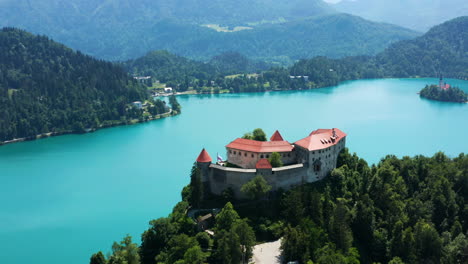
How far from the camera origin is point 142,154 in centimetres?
7325

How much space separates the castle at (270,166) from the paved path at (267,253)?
575cm

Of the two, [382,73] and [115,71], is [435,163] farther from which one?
[382,73]

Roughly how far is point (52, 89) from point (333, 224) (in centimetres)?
8122

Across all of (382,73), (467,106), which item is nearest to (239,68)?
(382,73)

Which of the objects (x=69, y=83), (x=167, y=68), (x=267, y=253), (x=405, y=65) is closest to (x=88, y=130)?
(x=69, y=83)

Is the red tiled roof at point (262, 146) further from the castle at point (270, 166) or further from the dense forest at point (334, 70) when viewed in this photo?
the dense forest at point (334, 70)

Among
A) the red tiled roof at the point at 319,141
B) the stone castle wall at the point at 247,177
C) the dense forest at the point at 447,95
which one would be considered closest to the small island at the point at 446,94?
the dense forest at the point at 447,95

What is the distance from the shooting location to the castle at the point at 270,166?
41125 mm

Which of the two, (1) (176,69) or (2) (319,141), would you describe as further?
(1) (176,69)

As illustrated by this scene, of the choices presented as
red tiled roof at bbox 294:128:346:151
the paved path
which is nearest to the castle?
red tiled roof at bbox 294:128:346:151

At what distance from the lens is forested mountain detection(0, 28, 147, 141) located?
8912 cm

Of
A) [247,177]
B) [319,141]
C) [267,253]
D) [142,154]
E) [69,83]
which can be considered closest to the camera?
[267,253]

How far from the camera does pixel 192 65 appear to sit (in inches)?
7254

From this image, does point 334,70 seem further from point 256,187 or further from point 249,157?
point 256,187
